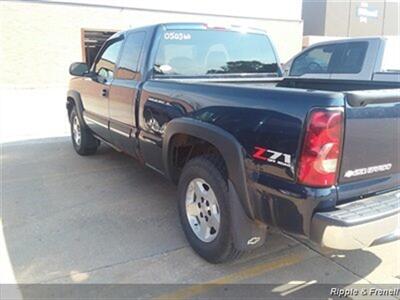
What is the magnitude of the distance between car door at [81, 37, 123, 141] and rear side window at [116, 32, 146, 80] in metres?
0.25

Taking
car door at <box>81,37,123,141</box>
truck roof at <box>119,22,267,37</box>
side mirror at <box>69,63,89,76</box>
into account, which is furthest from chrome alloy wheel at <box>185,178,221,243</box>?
side mirror at <box>69,63,89,76</box>

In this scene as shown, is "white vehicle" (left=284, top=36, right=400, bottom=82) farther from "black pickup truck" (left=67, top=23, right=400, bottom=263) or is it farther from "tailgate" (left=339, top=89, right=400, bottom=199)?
"tailgate" (left=339, top=89, right=400, bottom=199)

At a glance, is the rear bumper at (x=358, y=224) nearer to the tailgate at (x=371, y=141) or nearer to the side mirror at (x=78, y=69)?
the tailgate at (x=371, y=141)

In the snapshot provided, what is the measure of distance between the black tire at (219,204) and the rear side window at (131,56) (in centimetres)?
152

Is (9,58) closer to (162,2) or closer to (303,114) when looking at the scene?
(162,2)

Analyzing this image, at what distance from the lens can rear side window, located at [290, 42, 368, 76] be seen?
22.0 ft

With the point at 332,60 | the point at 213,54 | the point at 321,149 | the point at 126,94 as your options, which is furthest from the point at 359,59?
the point at 321,149

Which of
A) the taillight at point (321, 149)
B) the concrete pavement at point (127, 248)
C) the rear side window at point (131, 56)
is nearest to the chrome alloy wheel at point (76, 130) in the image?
the concrete pavement at point (127, 248)

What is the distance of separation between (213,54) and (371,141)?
2.44 m

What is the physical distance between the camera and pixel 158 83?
12.7 feet

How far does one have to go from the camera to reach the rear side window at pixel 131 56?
443 centimetres

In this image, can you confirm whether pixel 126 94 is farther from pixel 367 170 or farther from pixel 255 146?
pixel 367 170

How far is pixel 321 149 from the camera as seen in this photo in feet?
7.68

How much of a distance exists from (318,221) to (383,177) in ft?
2.07
